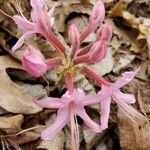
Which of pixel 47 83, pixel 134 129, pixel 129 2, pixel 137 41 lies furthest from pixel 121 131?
pixel 129 2

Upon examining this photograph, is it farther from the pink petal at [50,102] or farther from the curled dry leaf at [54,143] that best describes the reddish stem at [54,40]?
the curled dry leaf at [54,143]

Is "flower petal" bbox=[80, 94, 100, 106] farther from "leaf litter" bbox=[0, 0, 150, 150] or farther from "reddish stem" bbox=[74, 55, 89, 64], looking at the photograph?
"leaf litter" bbox=[0, 0, 150, 150]

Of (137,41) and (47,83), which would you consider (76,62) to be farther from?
(137,41)

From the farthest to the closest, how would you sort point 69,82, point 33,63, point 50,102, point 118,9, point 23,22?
point 118,9 → point 23,22 → point 69,82 → point 50,102 → point 33,63

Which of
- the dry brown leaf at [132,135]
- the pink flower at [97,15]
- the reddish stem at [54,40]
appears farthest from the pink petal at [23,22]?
the dry brown leaf at [132,135]

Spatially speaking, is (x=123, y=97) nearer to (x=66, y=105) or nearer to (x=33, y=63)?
(x=66, y=105)

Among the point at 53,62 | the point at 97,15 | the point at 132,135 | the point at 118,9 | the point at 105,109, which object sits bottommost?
the point at 132,135

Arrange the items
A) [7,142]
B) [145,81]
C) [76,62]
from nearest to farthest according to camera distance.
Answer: [76,62], [7,142], [145,81]

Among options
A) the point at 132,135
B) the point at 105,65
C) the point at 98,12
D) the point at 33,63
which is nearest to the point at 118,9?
the point at 105,65
